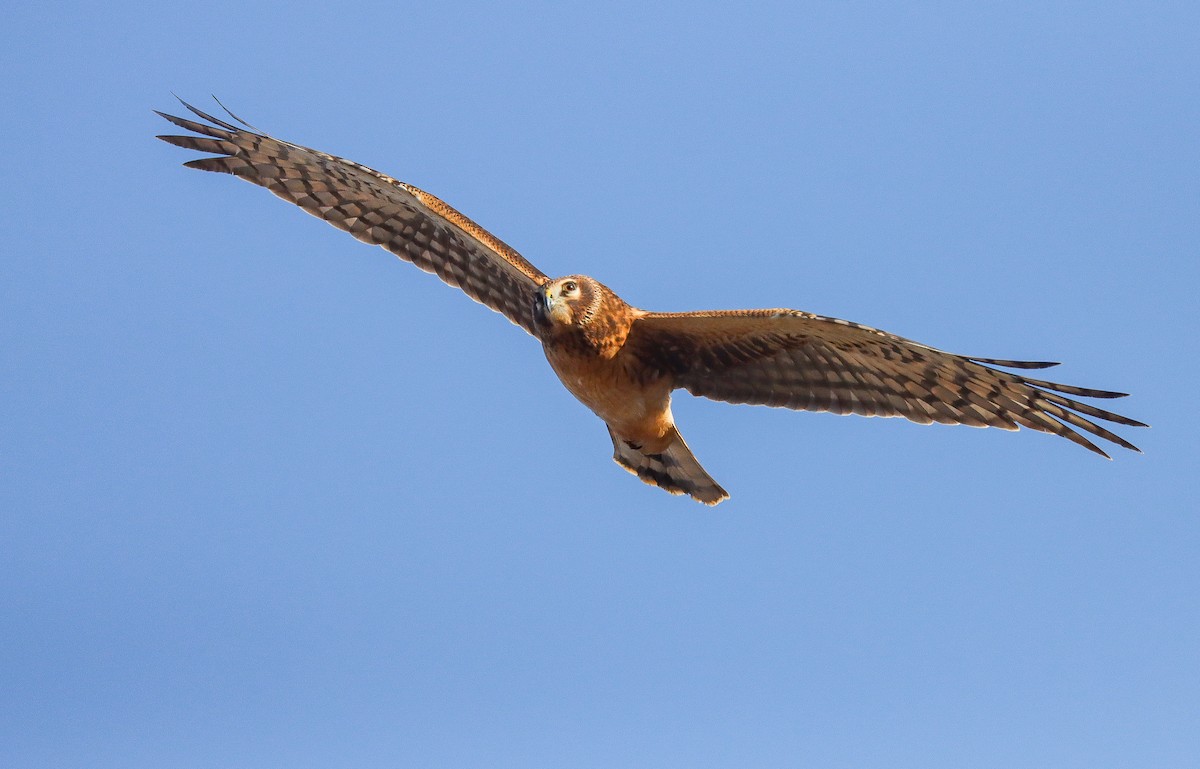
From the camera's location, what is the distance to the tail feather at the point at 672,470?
31.2ft

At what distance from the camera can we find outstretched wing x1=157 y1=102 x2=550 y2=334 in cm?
968

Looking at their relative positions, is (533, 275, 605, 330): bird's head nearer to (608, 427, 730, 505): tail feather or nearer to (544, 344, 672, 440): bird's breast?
(544, 344, 672, 440): bird's breast

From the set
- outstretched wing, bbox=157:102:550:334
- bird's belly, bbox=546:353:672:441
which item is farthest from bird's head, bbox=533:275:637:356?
outstretched wing, bbox=157:102:550:334

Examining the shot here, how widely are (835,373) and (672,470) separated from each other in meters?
1.48

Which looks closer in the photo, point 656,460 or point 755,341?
point 755,341

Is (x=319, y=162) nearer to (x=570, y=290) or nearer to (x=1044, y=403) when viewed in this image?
(x=570, y=290)

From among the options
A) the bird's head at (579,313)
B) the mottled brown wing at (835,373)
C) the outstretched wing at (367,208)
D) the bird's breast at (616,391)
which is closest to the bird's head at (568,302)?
the bird's head at (579,313)

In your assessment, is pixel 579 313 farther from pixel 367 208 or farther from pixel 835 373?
pixel 367 208

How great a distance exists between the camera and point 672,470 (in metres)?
9.60

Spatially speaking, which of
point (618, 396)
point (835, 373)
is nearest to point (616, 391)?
point (618, 396)

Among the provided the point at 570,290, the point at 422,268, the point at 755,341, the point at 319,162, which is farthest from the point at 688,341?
the point at 319,162

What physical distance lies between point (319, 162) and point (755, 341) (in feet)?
11.7

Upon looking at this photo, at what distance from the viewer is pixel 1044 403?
8.37 m

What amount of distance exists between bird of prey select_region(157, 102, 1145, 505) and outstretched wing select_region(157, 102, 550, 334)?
1cm
